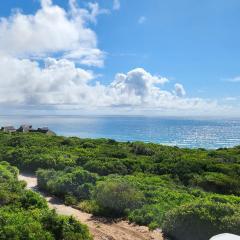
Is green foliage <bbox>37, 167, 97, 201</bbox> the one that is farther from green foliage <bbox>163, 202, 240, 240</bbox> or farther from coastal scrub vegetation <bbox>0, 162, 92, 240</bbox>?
green foliage <bbox>163, 202, 240, 240</bbox>

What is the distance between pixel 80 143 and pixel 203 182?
23.9m

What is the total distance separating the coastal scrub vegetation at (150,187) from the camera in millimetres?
15891

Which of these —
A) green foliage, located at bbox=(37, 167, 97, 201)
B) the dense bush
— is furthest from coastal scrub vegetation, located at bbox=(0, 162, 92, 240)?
green foliage, located at bbox=(37, 167, 97, 201)

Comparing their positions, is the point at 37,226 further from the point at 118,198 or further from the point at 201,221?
the point at 118,198

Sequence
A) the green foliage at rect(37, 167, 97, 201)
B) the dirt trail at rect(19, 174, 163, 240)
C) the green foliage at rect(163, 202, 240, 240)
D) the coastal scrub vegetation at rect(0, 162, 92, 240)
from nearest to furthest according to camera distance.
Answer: the coastal scrub vegetation at rect(0, 162, 92, 240)
the green foliage at rect(163, 202, 240, 240)
the dirt trail at rect(19, 174, 163, 240)
the green foliage at rect(37, 167, 97, 201)

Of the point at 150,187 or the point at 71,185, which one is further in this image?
the point at 71,185

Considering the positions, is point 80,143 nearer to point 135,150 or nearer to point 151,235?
point 135,150

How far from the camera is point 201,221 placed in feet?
51.1

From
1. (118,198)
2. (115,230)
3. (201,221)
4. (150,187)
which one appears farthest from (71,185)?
(201,221)

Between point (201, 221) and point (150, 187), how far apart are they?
7.87 metres

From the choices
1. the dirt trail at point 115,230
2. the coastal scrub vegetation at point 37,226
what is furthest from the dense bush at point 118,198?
the coastal scrub vegetation at point 37,226

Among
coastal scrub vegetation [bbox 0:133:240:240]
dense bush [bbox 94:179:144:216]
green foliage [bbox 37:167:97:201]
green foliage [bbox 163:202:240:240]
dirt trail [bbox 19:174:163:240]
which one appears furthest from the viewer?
green foliage [bbox 37:167:97:201]

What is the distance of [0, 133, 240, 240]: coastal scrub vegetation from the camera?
15.9m

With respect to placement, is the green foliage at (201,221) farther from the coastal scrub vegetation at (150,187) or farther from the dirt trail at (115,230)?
the dirt trail at (115,230)
